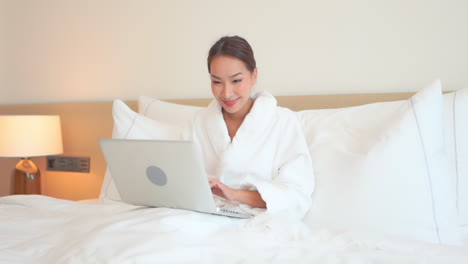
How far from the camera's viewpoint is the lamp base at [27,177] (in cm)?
Result: 249

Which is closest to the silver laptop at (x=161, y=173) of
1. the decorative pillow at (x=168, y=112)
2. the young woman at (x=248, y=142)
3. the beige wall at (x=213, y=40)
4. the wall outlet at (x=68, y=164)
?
the young woman at (x=248, y=142)

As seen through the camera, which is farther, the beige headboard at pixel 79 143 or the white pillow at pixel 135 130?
the beige headboard at pixel 79 143

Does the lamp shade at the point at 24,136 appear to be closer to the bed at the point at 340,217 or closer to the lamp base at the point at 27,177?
the lamp base at the point at 27,177

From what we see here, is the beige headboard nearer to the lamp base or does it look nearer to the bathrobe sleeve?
the lamp base

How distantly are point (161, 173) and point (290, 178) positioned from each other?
1.50 ft

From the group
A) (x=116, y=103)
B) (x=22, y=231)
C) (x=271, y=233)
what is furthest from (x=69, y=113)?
(x=271, y=233)

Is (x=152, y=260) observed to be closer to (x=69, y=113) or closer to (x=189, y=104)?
(x=189, y=104)

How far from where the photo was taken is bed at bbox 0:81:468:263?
101 centimetres

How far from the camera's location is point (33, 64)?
9.34 feet

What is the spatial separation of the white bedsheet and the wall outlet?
1.13m

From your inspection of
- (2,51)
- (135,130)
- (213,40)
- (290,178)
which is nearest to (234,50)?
(290,178)

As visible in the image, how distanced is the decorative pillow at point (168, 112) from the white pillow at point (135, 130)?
0.11m

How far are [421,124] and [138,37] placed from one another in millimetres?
1656

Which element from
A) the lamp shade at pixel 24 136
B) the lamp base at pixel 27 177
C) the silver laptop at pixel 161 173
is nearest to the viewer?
the silver laptop at pixel 161 173
